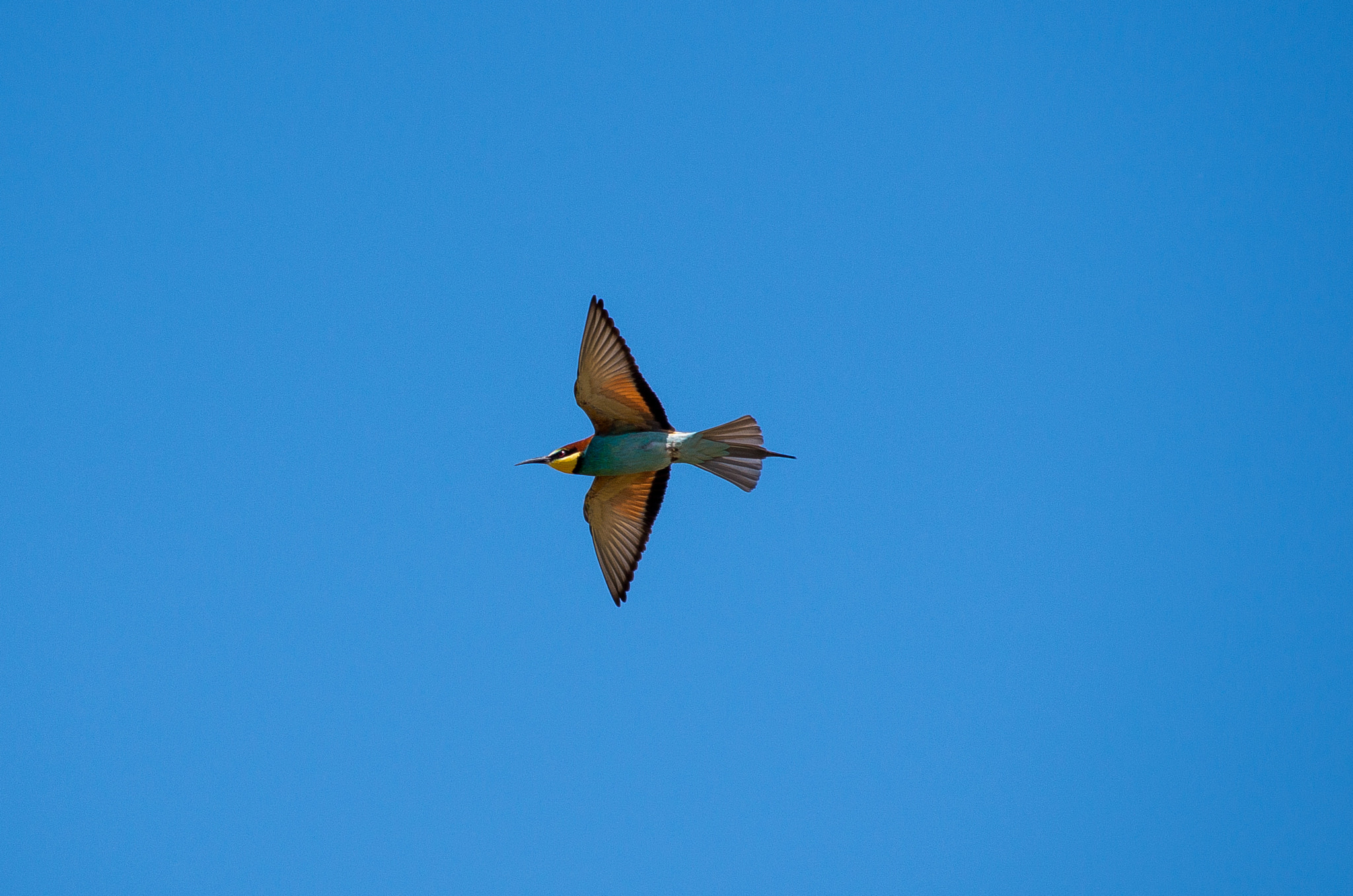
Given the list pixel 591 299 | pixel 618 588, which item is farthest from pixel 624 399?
pixel 618 588

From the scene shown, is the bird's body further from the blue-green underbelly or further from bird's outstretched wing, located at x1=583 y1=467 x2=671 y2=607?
bird's outstretched wing, located at x1=583 y1=467 x2=671 y2=607

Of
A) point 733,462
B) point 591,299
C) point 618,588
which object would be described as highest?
point 591,299

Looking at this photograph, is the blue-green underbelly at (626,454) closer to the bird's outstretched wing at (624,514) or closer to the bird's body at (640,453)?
the bird's body at (640,453)

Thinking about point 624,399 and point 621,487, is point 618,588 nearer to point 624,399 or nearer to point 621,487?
point 621,487

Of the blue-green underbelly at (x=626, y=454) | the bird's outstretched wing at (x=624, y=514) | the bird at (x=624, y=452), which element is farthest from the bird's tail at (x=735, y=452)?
the bird's outstretched wing at (x=624, y=514)

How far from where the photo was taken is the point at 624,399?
17.5ft

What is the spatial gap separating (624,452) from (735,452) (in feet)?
1.81

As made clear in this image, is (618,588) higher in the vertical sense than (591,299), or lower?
lower

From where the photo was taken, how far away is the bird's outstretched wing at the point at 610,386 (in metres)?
5.16

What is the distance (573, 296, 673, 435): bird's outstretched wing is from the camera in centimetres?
516

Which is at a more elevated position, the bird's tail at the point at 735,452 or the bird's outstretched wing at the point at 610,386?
the bird's outstretched wing at the point at 610,386

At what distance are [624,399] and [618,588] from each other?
1034 mm

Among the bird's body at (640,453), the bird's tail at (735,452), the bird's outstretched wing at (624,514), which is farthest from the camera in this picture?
the bird's outstretched wing at (624,514)

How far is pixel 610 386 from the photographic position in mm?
5281
